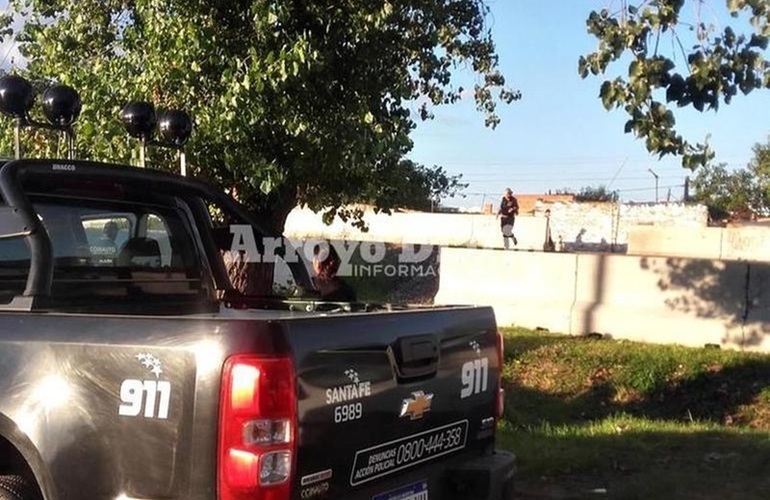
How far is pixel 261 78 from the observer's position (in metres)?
7.27

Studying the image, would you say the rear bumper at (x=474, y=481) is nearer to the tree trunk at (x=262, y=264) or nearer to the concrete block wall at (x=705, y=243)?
the tree trunk at (x=262, y=264)

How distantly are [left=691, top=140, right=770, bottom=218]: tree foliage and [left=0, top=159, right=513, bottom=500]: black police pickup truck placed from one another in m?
53.4

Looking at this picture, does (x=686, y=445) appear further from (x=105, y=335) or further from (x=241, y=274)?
(x=105, y=335)

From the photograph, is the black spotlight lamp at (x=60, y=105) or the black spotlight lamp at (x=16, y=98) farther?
the black spotlight lamp at (x=60, y=105)

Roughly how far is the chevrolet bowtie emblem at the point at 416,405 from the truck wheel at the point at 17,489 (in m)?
1.37

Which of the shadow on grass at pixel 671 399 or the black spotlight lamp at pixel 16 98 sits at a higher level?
the black spotlight lamp at pixel 16 98

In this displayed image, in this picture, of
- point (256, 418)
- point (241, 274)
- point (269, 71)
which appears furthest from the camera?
point (269, 71)

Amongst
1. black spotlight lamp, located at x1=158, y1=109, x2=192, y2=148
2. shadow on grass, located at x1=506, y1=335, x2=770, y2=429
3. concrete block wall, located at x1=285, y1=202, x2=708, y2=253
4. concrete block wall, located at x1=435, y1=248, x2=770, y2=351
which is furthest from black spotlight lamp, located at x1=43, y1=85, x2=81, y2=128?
concrete block wall, located at x1=285, y1=202, x2=708, y2=253

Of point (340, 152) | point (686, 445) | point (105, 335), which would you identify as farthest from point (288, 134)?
point (105, 335)

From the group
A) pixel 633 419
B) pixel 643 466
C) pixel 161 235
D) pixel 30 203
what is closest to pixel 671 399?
pixel 633 419

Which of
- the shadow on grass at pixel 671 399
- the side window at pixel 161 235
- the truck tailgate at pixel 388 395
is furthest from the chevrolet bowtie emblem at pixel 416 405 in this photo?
the shadow on grass at pixel 671 399

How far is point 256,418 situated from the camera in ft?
10.0

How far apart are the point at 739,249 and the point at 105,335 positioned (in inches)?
809

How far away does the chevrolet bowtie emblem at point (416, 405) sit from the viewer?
374cm
